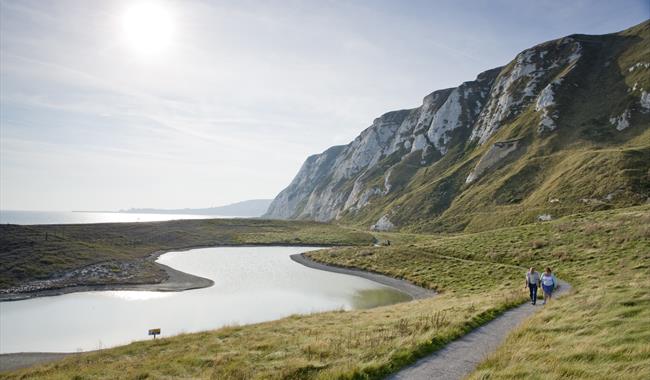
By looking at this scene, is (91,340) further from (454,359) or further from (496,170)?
(496,170)

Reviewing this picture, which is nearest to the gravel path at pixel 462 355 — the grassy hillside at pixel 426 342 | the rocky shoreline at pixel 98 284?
the grassy hillside at pixel 426 342

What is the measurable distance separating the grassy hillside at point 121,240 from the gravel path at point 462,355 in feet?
163

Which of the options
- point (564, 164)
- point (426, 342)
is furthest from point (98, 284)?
point (564, 164)

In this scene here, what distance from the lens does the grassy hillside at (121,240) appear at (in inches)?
2250

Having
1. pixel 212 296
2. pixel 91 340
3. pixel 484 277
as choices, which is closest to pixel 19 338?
pixel 91 340

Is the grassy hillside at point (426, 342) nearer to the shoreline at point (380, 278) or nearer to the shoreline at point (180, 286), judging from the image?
the shoreline at point (380, 278)

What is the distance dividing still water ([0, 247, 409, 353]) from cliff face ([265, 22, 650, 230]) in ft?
184

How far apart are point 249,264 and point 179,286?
2072 cm

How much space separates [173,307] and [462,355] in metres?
34.6

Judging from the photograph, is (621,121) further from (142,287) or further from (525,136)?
(142,287)

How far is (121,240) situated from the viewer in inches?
3745

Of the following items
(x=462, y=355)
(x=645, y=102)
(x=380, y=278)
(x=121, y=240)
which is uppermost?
(x=645, y=102)

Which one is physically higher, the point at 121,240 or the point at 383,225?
the point at 383,225

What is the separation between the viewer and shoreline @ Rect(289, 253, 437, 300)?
4223cm
